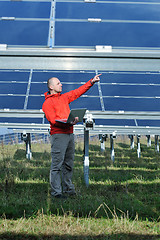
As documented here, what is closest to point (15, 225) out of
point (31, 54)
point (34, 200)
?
point (34, 200)

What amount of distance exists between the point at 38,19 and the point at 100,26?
3.81ft

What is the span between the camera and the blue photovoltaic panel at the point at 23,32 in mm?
5320

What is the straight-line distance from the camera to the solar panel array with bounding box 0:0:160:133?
5.41 meters

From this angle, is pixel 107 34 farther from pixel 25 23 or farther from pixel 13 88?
pixel 13 88

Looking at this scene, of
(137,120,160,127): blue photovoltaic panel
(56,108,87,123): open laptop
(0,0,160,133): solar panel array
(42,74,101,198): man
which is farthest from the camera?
(137,120,160,127): blue photovoltaic panel

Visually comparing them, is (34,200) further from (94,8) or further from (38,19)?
(94,8)

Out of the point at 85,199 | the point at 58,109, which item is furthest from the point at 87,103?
the point at 85,199

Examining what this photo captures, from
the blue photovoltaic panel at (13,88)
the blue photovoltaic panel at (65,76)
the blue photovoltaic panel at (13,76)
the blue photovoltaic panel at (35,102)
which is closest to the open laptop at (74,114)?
the blue photovoltaic panel at (35,102)

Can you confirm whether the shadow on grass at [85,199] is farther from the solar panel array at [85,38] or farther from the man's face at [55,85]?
the solar panel array at [85,38]

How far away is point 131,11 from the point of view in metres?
6.14

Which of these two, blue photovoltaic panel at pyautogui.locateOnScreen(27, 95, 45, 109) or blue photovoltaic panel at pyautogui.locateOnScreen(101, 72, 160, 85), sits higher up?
blue photovoltaic panel at pyautogui.locateOnScreen(101, 72, 160, 85)

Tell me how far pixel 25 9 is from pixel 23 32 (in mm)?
882

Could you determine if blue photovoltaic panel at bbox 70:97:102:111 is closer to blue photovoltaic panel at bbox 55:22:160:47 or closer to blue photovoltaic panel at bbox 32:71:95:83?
blue photovoltaic panel at bbox 32:71:95:83

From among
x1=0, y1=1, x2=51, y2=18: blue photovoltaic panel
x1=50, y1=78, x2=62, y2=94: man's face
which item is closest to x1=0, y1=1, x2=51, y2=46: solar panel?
x1=0, y1=1, x2=51, y2=18: blue photovoltaic panel
